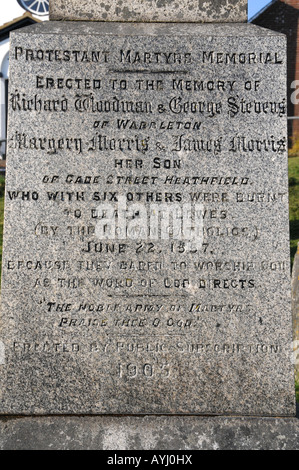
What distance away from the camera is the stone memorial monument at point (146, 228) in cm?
285

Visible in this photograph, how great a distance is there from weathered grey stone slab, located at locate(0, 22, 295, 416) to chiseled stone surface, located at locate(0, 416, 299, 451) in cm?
7

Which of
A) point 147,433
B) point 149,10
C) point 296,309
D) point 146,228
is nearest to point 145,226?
point 146,228

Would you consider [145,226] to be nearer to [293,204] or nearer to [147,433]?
[147,433]

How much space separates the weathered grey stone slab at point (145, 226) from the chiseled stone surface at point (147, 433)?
0.07 metres

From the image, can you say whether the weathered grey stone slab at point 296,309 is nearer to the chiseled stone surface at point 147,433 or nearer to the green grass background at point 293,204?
the chiseled stone surface at point 147,433

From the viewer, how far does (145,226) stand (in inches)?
115

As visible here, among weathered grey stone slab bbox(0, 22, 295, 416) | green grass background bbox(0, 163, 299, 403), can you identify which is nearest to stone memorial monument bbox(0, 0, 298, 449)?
weathered grey stone slab bbox(0, 22, 295, 416)

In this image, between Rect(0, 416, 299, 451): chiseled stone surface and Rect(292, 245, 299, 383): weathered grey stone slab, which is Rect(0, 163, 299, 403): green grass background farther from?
Rect(0, 416, 299, 451): chiseled stone surface

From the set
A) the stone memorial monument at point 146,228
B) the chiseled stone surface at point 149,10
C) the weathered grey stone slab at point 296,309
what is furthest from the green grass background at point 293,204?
the chiseled stone surface at point 149,10

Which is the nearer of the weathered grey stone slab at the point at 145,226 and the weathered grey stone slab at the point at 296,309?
the weathered grey stone slab at the point at 145,226

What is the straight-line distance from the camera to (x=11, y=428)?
2732mm
